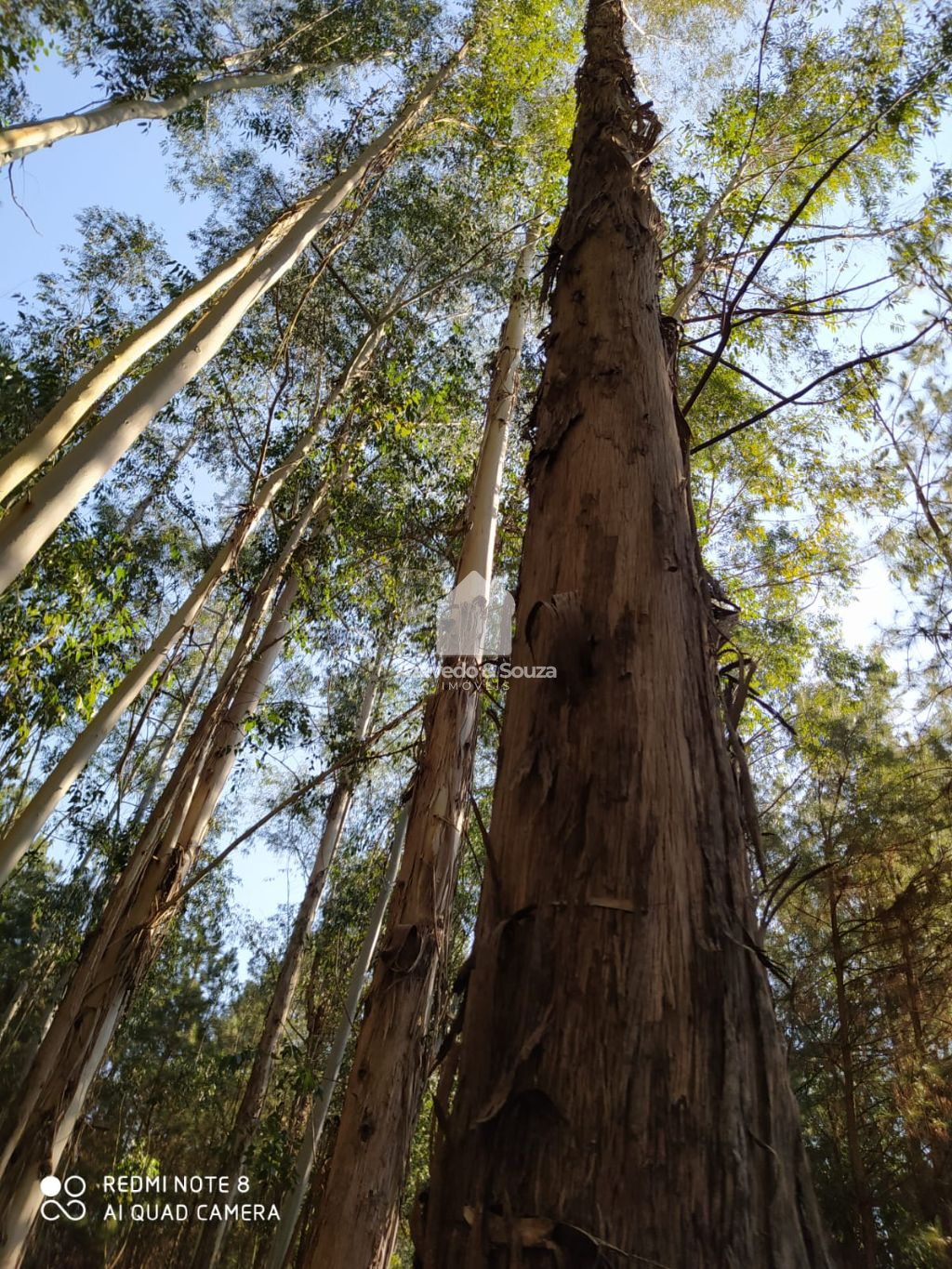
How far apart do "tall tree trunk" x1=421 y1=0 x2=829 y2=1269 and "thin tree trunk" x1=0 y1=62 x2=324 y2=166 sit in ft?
18.2

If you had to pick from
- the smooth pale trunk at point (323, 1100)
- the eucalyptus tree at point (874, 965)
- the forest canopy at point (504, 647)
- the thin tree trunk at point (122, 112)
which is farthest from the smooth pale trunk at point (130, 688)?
the eucalyptus tree at point (874, 965)

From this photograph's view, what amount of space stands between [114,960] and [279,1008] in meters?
5.20

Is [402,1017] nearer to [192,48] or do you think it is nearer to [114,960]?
[114,960]

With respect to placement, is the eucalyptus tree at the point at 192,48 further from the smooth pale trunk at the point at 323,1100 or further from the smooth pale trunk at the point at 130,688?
the smooth pale trunk at the point at 323,1100

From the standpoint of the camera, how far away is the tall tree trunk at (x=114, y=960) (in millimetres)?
3268

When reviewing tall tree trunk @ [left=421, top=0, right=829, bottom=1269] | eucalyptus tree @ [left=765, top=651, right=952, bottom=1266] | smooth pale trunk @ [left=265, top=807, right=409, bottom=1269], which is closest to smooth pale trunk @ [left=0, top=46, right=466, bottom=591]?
tall tree trunk @ [left=421, top=0, right=829, bottom=1269]

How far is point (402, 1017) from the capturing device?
2.72 meters

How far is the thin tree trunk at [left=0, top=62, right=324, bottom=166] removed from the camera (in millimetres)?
4848

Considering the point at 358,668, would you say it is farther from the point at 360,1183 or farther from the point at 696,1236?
the point at 696,1236

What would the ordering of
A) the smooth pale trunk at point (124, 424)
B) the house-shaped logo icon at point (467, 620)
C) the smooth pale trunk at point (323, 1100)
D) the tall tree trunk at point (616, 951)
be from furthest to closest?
the smooth pale trunk at point (323, 1100) → the house-shaped logo icon at point (467, 620) → the smooth pale trunk at point (124, 424) → the tall tree trunk at point (616, 951)

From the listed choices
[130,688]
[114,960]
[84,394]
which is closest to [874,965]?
[114,960]

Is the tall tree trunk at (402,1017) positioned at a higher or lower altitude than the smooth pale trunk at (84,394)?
lower

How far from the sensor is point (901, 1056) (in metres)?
6.30

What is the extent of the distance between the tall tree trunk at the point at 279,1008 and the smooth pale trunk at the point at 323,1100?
54 cm
